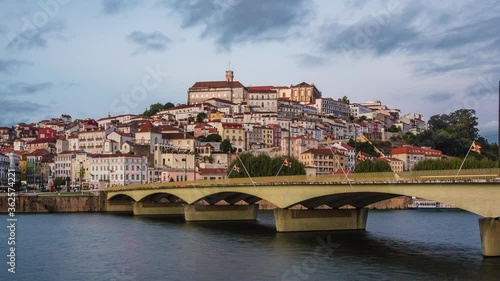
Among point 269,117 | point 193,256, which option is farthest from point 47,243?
point 269,117

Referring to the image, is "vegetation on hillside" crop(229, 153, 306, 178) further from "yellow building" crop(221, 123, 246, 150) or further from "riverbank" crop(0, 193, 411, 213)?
"yellow building" crop(221, 123, 246, 150)

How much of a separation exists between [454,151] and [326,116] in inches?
1668

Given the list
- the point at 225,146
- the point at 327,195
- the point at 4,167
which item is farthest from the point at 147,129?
the point at 327,195

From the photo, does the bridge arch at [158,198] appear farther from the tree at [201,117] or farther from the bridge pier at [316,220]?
the tree at [201,117]

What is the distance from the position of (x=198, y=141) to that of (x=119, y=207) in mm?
54511

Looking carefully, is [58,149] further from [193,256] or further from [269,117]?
[193,256]

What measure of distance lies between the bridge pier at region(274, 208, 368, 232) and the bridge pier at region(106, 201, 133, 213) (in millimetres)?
42271

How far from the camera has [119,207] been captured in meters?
89.9

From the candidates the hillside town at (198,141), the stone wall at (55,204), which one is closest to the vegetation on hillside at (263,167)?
the hillside town at (198,141)

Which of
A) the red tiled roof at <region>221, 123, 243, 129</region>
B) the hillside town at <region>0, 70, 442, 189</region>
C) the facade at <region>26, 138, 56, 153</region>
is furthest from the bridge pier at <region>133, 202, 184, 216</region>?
the facade at <region>26, 138, 56, 153</region>

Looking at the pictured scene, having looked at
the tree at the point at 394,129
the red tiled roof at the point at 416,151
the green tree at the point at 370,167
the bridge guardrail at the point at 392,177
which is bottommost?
the bridge guardrail at the point at 392,177

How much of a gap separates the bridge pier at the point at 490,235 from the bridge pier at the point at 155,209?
52401 mm

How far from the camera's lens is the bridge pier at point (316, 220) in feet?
169

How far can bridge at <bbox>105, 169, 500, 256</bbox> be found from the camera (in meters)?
33.6
